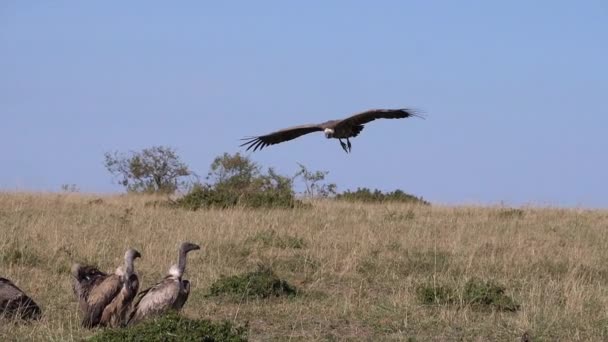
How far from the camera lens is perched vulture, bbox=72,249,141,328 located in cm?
770

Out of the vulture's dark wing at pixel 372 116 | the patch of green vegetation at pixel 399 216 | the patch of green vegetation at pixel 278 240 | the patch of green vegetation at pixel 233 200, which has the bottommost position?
the patch of green vegetation at pixel 278 240

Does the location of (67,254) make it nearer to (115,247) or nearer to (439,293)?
(115,247)

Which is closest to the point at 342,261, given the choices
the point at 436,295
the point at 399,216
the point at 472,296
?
the point at 436,295

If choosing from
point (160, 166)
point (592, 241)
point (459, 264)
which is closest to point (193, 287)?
point (459, 264)

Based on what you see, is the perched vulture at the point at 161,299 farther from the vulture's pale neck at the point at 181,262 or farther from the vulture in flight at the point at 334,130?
the vulture in flight at the point at 334,130

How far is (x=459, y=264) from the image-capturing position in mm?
11609

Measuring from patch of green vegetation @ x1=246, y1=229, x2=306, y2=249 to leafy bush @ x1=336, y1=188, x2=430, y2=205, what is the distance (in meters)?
9.02

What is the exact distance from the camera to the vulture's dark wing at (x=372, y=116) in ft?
47.3

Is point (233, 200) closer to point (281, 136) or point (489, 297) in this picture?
point (281, 136)

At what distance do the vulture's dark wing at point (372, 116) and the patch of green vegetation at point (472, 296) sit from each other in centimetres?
540

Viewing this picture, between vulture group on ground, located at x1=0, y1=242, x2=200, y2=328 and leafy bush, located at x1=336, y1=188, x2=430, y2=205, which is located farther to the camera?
leafy bush, located at x1=336, y1=188, x2=430, y2=205

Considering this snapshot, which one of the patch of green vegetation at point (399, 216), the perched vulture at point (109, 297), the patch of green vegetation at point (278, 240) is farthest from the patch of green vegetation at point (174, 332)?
the patch of green vegetation at point (399, 216)

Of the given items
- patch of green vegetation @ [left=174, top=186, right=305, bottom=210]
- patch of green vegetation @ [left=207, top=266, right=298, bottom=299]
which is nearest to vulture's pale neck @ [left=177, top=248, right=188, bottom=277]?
patch of green vegetation @ [left=207, top=266, right=298, bottom=299]

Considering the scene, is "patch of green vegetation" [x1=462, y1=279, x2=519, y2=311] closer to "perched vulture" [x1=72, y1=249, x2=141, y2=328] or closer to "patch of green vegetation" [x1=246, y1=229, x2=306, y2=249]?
"perched vulture" [x1=72, y1=249, x2=141, y2=328]
